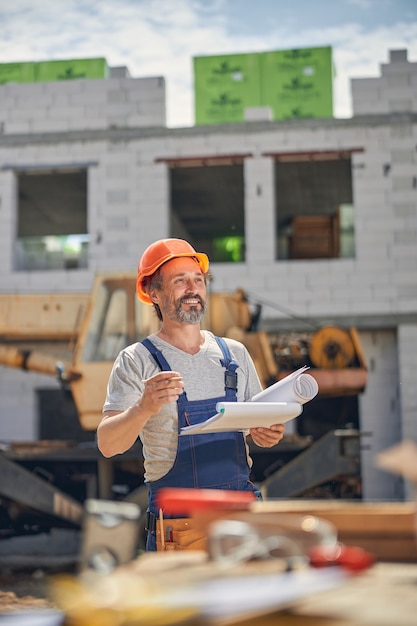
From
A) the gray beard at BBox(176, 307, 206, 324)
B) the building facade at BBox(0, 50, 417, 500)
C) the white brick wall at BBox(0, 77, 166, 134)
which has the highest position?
the white brick wall at BBox(0, 77, 166, 134)

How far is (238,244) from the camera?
21922mm

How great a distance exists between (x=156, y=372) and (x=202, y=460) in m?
0.33

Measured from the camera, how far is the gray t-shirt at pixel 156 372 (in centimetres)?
316

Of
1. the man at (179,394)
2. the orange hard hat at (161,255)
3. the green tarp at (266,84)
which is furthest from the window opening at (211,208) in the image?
the man at (179,394)

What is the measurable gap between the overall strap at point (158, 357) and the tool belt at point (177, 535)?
49 centimetres

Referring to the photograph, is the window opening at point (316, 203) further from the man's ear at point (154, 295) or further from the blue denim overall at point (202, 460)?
the blue denim overall at point (202, 460)

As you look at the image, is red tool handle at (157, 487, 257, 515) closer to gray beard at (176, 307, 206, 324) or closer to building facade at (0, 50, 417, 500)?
gray beard at (176, 307, 206, 324)

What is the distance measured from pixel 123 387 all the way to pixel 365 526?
152cm

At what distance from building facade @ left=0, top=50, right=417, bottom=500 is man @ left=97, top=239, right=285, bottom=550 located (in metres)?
13.9

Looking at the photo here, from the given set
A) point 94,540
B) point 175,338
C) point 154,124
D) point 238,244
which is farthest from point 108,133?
point 94,540

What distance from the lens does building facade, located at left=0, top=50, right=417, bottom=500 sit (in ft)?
57.5

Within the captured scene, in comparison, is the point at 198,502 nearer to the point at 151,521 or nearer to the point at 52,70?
the point at 151,521

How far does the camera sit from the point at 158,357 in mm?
3256

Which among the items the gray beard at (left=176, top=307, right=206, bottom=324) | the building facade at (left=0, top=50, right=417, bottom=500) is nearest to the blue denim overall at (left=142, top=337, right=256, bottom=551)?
the gray beard at (left=176, top=307, right=206, bottom=324)
